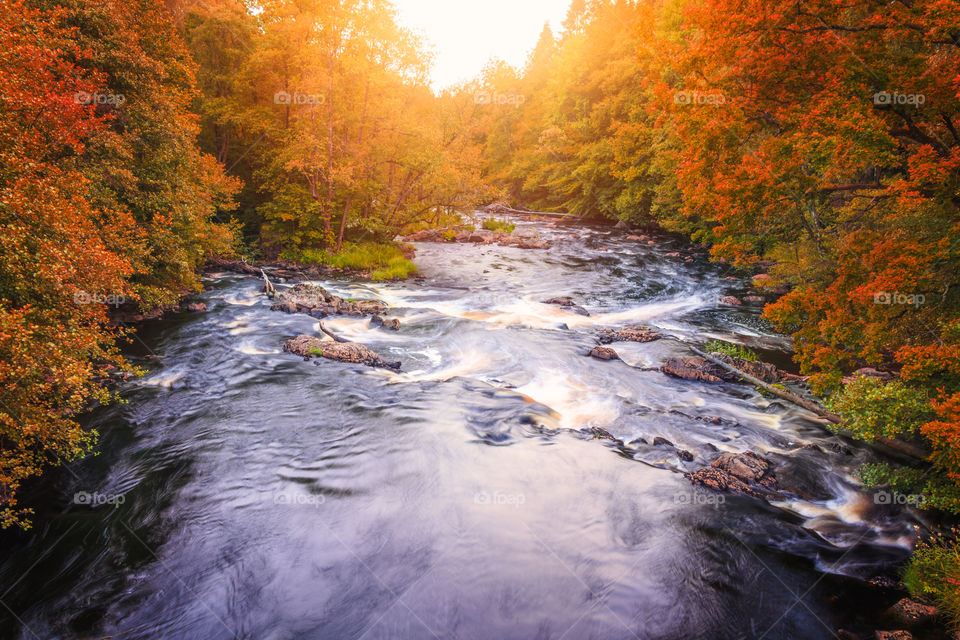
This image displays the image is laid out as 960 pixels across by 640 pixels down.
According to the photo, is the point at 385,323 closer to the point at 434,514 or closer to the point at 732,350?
the point at 434,514

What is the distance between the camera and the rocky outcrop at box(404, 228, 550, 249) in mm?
31998

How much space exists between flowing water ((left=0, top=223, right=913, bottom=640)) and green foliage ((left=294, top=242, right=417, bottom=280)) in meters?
11.3

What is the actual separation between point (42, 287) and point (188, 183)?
1074cm

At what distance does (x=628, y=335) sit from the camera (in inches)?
571

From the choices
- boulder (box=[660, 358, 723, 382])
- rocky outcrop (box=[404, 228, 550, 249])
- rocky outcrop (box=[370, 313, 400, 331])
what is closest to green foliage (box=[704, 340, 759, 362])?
boulder (box=[660, 358, 723, 382])

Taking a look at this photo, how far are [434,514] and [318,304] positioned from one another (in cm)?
1158

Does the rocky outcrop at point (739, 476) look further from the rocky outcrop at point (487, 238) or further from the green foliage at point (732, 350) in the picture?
the rocky outcrop at point (487, 238)

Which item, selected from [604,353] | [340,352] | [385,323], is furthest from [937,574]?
[385,323]

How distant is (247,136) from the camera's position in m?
25.6

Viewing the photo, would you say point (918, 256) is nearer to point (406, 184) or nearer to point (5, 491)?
point (5, 491)

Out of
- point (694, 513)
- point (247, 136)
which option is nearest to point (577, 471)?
point (694, 513)

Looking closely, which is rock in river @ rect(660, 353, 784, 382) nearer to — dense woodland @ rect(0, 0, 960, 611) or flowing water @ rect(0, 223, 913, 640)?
flowing water @ rect(0, 223, 913, 640)

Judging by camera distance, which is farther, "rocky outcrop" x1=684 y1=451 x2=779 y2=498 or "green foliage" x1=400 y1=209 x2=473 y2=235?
"green foliage" x1=400 y1=209 x2=473 y2=235

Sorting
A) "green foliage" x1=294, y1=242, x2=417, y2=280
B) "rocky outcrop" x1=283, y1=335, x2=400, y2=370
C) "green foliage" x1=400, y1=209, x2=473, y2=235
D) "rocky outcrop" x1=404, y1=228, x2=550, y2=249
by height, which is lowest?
"rocky outcrop" x1=283, y1=335, x2=400, y2=370
